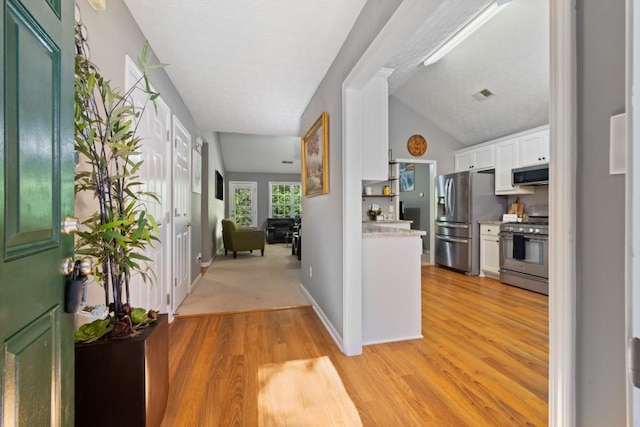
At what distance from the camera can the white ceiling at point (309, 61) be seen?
5.90 feet

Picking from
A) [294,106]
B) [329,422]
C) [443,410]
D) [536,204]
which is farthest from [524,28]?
[329,422]

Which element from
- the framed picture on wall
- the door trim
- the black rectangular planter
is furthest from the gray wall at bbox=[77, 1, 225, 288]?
the framed picture on wall

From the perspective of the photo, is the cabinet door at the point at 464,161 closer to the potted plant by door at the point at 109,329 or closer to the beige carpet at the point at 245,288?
the beige carpet at the point at 245,288

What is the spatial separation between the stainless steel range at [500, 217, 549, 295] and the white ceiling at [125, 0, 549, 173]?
1.72 meters

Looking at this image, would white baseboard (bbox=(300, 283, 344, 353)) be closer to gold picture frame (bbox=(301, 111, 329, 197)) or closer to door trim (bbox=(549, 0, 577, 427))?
gold picture frame (bbox=(301, 111, 329, 197))

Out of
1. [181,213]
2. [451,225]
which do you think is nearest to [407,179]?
[451,225]

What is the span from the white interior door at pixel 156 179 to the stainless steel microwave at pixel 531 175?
463 centimetres

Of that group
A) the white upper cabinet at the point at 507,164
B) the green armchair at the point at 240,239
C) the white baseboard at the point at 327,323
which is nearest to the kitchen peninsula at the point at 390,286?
the white baseboard at the point at 327,323

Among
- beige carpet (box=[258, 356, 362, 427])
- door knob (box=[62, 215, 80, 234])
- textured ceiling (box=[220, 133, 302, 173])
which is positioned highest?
textured ceiling (box=[220, 133, 302, 173])

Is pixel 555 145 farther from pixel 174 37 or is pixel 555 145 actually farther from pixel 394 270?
pixel 174 37

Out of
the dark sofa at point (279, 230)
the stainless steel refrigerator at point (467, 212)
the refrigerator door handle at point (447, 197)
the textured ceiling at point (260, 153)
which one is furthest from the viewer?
the dark sofa at point (279, 230)

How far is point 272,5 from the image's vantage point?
66.1 inches

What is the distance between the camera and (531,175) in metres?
3.89

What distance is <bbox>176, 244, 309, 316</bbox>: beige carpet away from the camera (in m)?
2.97
